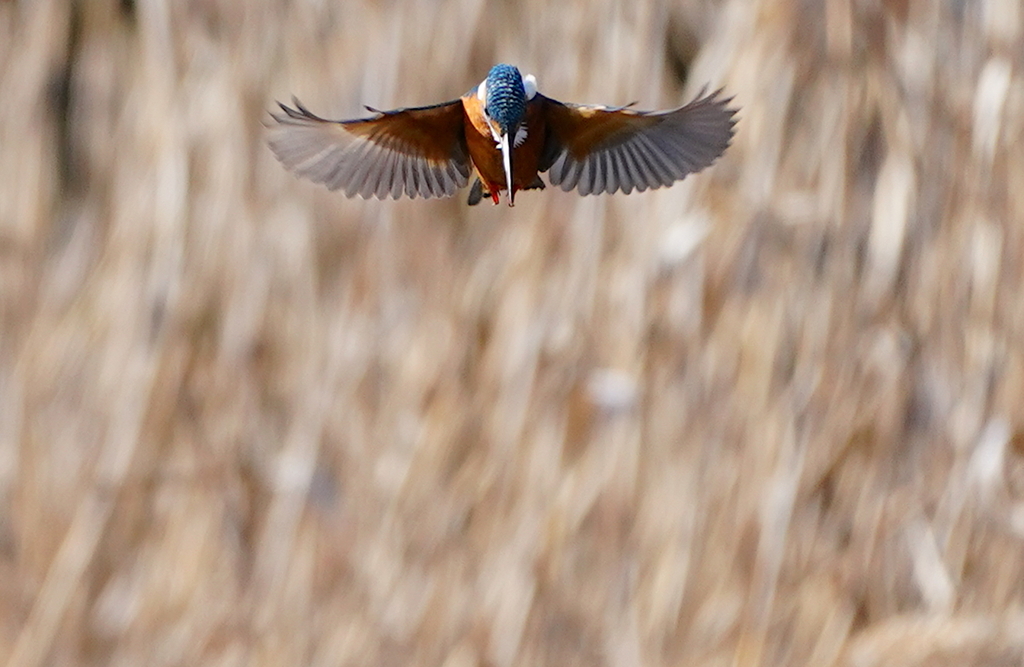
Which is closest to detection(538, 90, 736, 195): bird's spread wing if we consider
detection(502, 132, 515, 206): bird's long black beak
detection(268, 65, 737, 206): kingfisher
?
detection(268, 65, 737, 206): kingfisher

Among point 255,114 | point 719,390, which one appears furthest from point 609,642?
point 255,114

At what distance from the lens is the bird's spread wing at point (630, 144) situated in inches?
32.6

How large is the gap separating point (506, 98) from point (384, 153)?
0.22 meters

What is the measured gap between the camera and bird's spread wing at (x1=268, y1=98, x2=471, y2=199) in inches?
31.7

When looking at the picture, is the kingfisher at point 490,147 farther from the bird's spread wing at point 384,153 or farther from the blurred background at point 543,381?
the blurred background at point 543,381

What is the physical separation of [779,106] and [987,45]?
0.35 m

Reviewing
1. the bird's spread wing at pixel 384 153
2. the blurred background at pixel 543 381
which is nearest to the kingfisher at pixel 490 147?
the bird's spread wing at pixel 384 153

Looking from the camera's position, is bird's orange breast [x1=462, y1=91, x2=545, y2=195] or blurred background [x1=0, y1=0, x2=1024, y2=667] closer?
bird's orange breast [x1=462, y1=91, x2=545, y2=195]

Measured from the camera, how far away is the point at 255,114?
1997 millimetres

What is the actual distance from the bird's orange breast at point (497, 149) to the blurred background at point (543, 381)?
1.05 meters

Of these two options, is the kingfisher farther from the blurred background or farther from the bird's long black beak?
the blurred background

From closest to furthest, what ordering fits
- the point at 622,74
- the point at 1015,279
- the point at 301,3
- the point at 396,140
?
the point at 396,140 → the point at 622,74 → the point at 301,3 → the point at 1015,279

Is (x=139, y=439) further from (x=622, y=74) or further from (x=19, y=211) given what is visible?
(x=622, y=74)

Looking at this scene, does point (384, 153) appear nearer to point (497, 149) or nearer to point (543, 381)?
point (497, 149)
